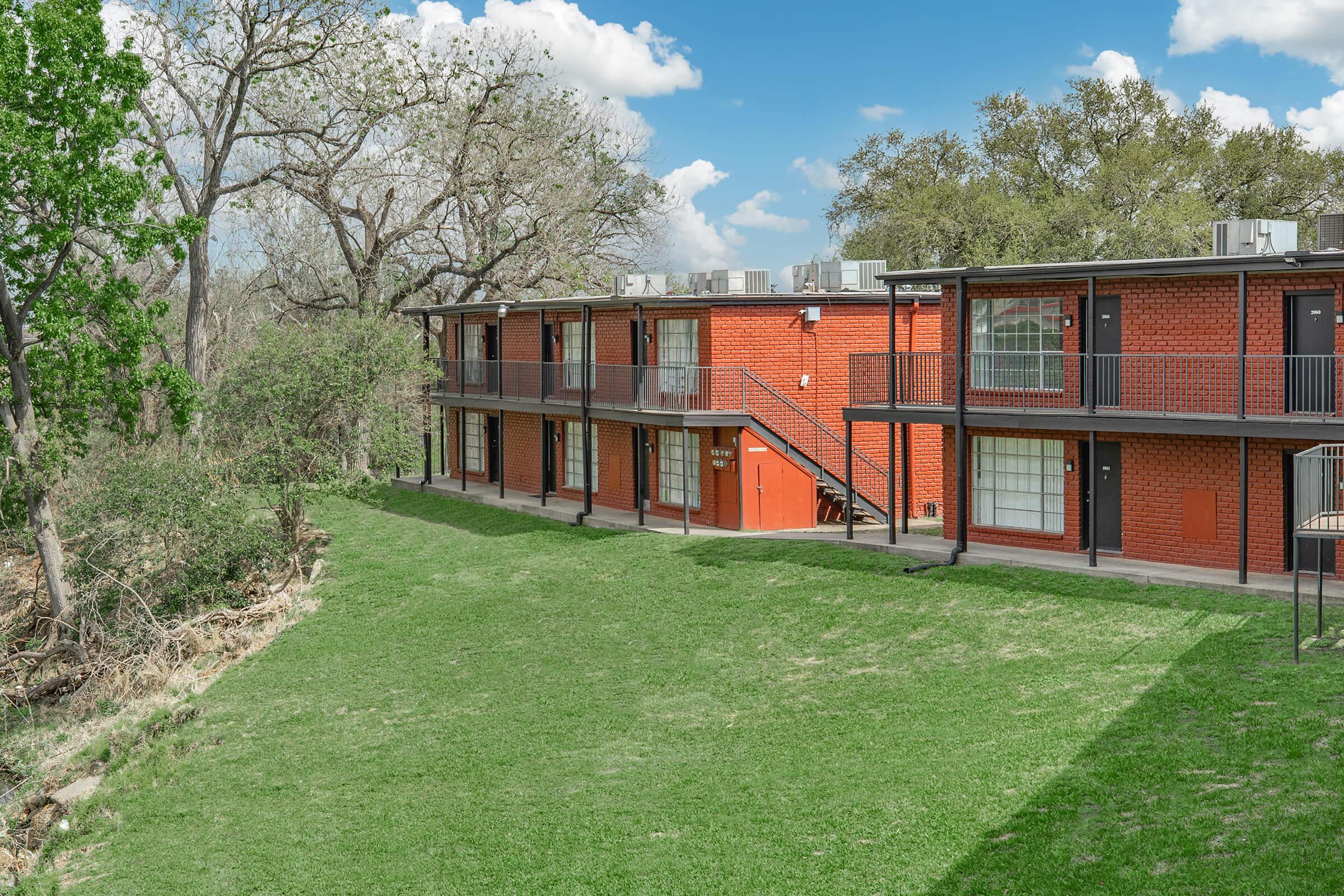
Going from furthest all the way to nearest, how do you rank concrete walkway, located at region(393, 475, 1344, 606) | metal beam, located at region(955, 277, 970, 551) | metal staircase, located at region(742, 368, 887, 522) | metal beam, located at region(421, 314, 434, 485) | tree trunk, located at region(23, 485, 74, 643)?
metal beam, located at region(421, 314, 434, 485) < metal staircase, located at region(742, 368, 887, 522) < tree trunk, located at region(23, 485, 74, 643) < metal beam, located at region(955, 277, 970, 551) < concrete walkway, located at region(393, 475, 1344, 606)

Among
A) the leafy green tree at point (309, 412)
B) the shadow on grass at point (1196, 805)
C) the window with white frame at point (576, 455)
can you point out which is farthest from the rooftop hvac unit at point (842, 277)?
the shadow on grass at point (1196, 805)

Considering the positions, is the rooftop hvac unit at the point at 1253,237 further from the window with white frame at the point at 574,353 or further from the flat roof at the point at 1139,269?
the window with white frame at the point at 574,353

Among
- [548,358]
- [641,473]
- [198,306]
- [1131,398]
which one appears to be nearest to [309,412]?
[641,473]

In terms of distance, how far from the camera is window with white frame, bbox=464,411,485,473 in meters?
40.7

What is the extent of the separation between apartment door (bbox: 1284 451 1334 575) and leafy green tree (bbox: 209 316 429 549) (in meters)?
19.1

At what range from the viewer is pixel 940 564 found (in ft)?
75.4

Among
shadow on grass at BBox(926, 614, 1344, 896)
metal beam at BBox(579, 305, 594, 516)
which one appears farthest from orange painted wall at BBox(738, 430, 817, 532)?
shadow on grass at BBox(926, 614, 1344, 896)

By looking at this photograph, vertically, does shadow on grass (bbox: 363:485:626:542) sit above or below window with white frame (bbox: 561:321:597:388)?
below

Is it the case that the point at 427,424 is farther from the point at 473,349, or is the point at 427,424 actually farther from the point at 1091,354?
the point at 1091,354

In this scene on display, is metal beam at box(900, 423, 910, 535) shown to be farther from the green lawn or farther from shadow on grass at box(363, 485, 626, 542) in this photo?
shadow on grass at box(363, 485, 626, 542)

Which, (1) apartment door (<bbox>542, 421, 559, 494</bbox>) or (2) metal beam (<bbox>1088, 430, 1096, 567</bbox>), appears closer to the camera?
(2) metal beam (<bbox>1088, 430, 1096, 567</bbox>)

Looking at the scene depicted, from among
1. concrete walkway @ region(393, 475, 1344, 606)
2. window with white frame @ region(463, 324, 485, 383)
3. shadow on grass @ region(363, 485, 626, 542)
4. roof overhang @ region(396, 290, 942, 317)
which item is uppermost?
roof overhang @ region(396, 290, 942, 317)

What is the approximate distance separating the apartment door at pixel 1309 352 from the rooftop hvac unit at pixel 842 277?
11650 millimetres

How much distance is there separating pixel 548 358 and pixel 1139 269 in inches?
762
